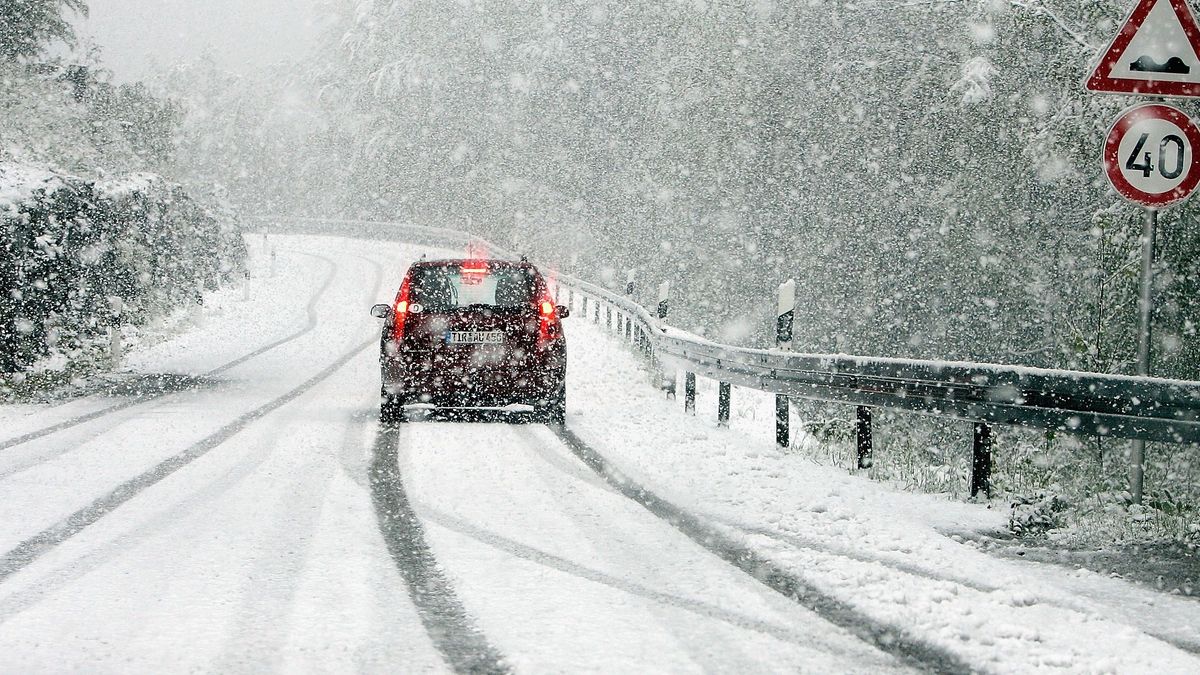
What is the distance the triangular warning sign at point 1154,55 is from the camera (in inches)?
288

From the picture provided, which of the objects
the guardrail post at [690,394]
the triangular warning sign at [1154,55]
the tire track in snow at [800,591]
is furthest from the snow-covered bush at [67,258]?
the triangular warning sign at [1154,55]

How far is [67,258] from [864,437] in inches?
411

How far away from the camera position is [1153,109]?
7.39 meters

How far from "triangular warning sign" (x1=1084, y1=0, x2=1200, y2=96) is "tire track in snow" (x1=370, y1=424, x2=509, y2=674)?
4.82 meters

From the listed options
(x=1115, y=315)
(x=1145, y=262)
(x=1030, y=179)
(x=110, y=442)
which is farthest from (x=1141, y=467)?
(x=1030, y=179)

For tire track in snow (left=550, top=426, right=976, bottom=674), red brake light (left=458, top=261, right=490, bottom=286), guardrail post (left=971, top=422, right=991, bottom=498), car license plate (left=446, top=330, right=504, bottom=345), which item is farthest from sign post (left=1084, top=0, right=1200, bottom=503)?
red brake light (left=458, top=261, right=490, bottom=286)

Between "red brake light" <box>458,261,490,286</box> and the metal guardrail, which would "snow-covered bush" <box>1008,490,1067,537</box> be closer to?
the metal guardrail

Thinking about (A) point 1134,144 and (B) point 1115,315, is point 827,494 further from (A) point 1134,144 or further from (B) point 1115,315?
(B) point 1115,315

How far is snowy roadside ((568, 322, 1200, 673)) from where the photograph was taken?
4723mm

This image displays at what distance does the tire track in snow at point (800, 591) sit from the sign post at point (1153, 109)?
110 inches

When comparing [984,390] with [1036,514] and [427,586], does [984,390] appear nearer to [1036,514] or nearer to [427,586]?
[1036,514]

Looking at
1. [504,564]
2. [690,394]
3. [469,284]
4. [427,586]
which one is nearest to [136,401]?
[469,284]

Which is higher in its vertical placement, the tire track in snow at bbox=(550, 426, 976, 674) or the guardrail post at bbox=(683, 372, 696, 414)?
the guardrail post at bbox=(683, 372, 696, 414)

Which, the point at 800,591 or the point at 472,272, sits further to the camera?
the point at 472,272
